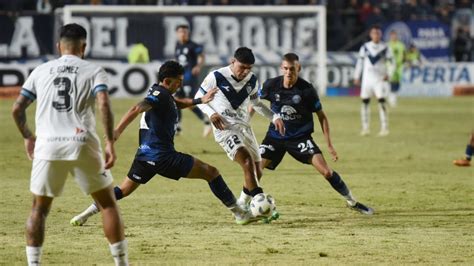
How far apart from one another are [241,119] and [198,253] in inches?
113

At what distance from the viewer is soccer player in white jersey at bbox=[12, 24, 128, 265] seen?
8656 mm

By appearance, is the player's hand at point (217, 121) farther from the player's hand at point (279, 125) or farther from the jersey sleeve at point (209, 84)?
the player's hand at point (279, 125)

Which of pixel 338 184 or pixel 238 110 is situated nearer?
pixel 238 110

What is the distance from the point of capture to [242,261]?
10.1 m

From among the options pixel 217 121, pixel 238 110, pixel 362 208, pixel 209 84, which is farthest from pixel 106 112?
pixel 362 208

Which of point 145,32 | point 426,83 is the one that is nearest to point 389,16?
point 426,83

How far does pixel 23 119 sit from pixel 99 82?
0.79 meters

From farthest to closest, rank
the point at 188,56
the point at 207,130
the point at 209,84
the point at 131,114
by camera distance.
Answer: the point at 207,130 → the point at 188,56 → the point at 209,84 → the point at 131,114

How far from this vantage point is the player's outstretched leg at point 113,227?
8836 mm

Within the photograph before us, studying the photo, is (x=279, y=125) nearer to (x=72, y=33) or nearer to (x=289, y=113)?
(x=289, y=113)

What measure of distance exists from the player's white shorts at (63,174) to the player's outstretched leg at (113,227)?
4.8 inches

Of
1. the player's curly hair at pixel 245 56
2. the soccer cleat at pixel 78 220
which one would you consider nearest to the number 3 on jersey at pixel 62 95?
the soccer cleat at pixel 78 220

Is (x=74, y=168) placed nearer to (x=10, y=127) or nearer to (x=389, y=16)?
(x=10, y=127)

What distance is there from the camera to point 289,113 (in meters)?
13.7
